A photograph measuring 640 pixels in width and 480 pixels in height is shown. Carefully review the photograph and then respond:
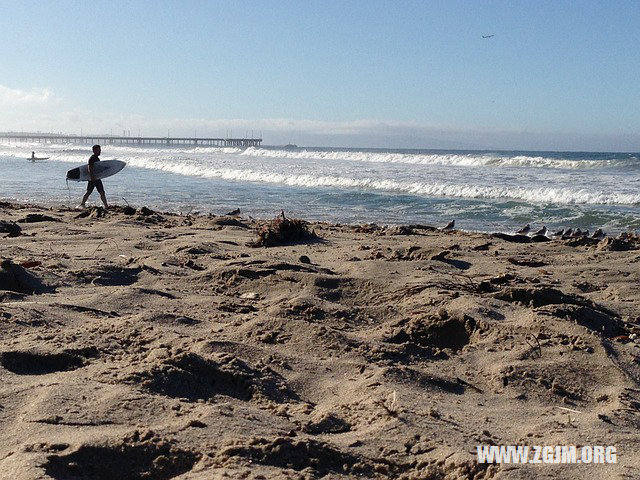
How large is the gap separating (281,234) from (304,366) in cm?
358

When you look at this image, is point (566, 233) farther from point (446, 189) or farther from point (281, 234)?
point (446, 189)

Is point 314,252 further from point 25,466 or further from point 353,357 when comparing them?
point 25,466

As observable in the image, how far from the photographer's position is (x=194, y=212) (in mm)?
11953

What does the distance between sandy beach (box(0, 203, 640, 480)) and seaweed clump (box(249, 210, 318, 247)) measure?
973 millimetres

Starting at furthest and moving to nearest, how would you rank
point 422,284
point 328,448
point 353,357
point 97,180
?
1. point 97,180
2. point 422,284
3. point 353,357
4. point 328,448

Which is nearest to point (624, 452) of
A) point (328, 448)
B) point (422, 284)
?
point (328, 448)

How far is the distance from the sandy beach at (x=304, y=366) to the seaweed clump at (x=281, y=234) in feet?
3.19

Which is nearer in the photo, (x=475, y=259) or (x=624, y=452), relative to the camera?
(x=624, y=452)

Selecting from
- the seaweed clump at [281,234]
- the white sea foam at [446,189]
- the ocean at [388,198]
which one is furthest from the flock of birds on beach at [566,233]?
the white sea foam at [446,189]

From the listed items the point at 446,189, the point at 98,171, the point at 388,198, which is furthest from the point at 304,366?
the point at 446,189

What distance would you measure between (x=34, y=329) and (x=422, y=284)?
2.40 m

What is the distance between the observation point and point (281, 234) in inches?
261

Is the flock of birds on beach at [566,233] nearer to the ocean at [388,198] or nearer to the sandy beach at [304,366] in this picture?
the ocean at [388,198]

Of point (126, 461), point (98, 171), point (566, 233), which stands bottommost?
point (126, 461)
